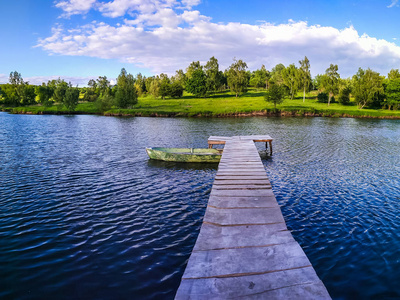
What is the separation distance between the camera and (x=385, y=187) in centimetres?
1914

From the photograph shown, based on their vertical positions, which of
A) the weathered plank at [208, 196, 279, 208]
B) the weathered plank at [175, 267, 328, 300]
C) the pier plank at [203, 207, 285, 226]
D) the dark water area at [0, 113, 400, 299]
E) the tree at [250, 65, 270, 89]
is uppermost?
the tree at [250, 65, 270, 89]

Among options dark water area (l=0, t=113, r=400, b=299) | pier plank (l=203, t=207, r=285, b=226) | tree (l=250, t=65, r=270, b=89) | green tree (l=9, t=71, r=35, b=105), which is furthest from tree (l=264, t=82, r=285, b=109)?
green tree (l=9, t=71, r=35, b=105)

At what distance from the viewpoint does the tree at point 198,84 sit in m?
125

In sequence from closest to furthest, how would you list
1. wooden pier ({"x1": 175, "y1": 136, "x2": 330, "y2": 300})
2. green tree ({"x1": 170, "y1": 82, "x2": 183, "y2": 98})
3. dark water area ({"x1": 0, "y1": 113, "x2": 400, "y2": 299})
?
wooden pier ({"x1": 175, "y1": 136, "x2": 330, "y2": 300}) < dark water area ({"x1": 0, "y1": 113, "x2": 400, "y2": 299}) < green tree ({"x1": 170, "y1": 82, "x2": 183, "y2": 98})

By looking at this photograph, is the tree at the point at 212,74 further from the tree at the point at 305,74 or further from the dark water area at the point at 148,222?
the dark water area at the point at 148,222

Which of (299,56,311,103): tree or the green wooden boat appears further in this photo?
(299,56,311,103): tree

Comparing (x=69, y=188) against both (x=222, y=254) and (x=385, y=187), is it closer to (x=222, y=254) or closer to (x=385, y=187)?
(x=222, y=254)

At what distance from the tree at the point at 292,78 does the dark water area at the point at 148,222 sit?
301ft

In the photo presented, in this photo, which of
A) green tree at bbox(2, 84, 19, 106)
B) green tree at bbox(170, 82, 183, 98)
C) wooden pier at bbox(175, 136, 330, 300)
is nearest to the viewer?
wooden pier at bbox(175, 136, 330, 300)

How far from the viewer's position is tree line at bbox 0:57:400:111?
9144 cm

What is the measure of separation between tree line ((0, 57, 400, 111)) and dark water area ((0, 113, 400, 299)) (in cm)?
7086

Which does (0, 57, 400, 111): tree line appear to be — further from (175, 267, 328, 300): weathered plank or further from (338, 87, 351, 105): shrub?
(175, 267, 328, 300): weathered plank

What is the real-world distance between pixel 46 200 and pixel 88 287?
371 inches

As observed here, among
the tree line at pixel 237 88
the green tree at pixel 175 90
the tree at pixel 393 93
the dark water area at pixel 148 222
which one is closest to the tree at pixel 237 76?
the tree line at pixel 237 88
